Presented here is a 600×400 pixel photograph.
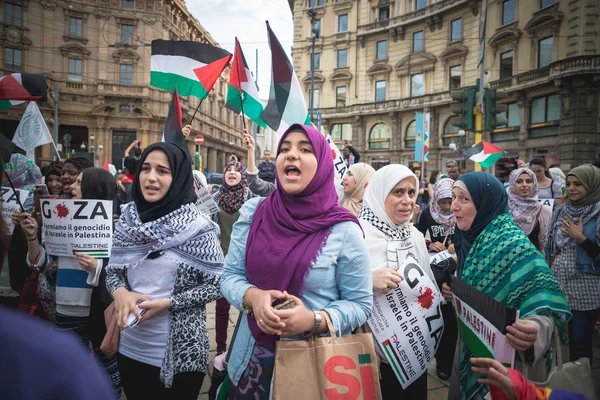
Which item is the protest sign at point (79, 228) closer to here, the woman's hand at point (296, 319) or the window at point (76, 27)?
the woman's hand at point (296, 319)

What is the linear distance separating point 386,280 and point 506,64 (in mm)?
30788

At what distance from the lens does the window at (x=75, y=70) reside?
1319 inches

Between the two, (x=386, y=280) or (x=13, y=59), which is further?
(x=13, y=59)

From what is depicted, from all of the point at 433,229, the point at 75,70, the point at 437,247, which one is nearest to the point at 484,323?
the point at 437,247

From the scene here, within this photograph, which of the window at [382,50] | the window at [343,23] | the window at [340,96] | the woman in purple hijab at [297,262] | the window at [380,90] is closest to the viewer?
the woman in purple hijab at [297,262]

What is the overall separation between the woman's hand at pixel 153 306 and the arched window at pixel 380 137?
1373 inches

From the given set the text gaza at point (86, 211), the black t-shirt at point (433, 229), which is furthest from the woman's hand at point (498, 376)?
the black t-shirt at point (433, 229)

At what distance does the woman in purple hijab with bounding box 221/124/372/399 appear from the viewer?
5.48 feet

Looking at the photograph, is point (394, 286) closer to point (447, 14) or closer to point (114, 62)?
point (447, 14)

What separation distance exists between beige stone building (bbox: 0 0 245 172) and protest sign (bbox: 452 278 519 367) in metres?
36.1

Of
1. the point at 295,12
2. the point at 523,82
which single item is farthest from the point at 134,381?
the point at 295,12

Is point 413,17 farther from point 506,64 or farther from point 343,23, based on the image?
point 506,64

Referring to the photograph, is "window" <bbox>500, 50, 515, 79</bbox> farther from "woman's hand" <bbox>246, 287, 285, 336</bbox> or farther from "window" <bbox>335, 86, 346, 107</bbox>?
"woman's hand" <bbox>246, 287, 285, 336</bbox>

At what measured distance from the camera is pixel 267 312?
1469 millimetres
